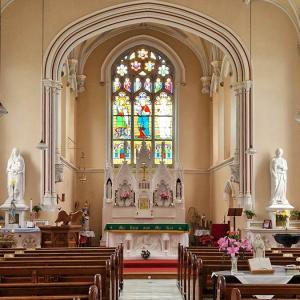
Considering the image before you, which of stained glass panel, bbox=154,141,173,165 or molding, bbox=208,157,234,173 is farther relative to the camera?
stained glass panel, bbox=154,141,173,165

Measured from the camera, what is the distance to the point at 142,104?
26.8 meters

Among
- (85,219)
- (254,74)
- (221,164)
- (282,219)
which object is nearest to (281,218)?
(282,219)

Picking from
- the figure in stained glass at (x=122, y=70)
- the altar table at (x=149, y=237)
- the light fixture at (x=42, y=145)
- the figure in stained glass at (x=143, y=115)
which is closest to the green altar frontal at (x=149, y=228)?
the altar table at (x=149, y=237)

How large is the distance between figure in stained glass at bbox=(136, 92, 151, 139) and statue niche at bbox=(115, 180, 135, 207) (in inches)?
126

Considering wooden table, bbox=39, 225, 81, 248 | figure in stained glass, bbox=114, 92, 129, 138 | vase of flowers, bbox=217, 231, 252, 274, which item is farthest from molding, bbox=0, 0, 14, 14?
vase of flowers, bbox=217, 231, 252, 274

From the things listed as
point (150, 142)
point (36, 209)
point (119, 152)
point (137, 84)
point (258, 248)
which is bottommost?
point (258, 248)

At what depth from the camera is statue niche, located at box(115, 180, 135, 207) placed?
23859 mm

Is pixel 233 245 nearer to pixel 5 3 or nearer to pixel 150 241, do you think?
pixel 150 241

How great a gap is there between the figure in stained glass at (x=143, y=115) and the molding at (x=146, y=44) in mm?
1540

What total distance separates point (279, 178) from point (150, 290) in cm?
667

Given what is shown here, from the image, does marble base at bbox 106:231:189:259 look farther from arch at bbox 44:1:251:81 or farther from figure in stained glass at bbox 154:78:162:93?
figure in stained glass at bbox 154:78:162:93

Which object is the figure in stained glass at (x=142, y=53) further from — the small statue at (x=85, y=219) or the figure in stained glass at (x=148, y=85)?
the small statue at (x=85, y=219)

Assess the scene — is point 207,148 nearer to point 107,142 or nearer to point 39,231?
point 107,142

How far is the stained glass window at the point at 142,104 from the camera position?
26406 mm
